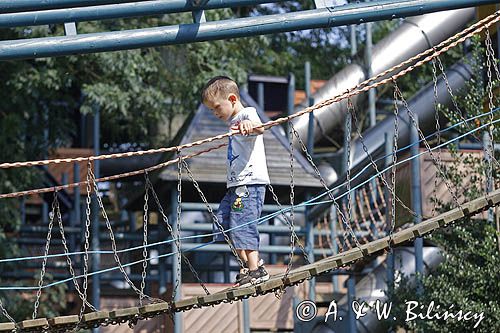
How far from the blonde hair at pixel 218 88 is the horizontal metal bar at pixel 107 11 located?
0.60m

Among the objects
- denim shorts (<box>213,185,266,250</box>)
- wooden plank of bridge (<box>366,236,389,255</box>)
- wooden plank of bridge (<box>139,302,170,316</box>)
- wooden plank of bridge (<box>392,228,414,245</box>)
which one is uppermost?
denim shorts (<box>213,185,266,250</box>)

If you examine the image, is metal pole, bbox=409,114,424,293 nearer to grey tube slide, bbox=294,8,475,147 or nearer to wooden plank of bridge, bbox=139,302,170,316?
wooden plank of bridge, bbox=139,302,170,316

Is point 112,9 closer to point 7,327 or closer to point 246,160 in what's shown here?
point 246,160

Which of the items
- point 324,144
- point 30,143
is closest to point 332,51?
point 324,144

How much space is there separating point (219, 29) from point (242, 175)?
1.00m

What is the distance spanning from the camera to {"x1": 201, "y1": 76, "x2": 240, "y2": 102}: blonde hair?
8000mm

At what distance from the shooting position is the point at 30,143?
1667cm

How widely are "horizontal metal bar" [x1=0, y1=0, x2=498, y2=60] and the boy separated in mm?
515

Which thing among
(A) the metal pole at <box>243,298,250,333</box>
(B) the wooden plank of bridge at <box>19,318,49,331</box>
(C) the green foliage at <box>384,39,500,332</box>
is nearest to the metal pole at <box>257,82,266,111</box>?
(A) the metal pole at <box>243,298,250,333</box>

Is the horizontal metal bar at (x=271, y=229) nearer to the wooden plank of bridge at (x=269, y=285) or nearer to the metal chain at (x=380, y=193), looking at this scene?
the metal chain at (x=380, y=193)

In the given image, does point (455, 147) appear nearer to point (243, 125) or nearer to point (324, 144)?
point (243, 125)

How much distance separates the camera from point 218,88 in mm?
8023

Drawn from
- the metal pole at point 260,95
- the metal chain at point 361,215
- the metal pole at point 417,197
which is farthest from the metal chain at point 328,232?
the metal pole at point 260,95

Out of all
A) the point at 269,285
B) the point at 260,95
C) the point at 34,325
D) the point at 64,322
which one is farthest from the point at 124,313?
the point at 260,95
